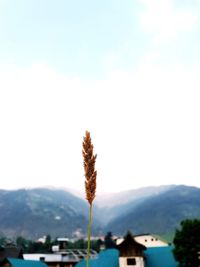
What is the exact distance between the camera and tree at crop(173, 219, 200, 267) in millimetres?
46031

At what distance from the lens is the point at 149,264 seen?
5731 centimetres

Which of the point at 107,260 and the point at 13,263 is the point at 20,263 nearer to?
the point at 13,263

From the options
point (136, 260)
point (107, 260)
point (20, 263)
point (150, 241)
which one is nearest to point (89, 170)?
point (136, 260)

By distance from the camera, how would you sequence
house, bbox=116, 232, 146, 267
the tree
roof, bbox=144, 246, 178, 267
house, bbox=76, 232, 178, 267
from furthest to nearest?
roof, bbox=144, 246, 178, 267
house, bbox=76, 232, 178, 267
house, bbox=116, 232, 146, 267
the tree

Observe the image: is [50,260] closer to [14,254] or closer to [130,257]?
[14,254]

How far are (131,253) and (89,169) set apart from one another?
172 ft

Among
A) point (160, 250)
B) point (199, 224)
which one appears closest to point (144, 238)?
point (160, 250)

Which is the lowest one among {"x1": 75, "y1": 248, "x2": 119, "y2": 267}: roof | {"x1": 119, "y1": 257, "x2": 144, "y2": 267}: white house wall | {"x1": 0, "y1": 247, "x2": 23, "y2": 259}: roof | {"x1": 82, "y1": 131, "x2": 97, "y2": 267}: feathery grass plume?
{"x1": 82, "y1": 131, "x2": 97, "y2": 267}: feathery grass plume

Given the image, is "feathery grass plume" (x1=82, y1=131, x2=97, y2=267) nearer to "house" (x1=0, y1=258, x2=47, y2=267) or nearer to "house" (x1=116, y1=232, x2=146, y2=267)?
"house" (x1=116, y1=232, x2=146, y2=267)

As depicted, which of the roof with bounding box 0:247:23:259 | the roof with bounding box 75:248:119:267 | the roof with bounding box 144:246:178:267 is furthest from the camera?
the roof with bounding box 0:247:23:259

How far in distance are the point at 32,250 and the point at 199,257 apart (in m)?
105

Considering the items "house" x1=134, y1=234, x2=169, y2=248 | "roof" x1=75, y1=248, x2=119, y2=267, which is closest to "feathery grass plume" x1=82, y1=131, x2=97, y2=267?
"roof" x1=75, y1=248, x2=119, y2=267

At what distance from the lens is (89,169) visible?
6438 millimetres

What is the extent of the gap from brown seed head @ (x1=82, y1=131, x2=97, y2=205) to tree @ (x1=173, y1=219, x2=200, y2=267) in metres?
43.6
